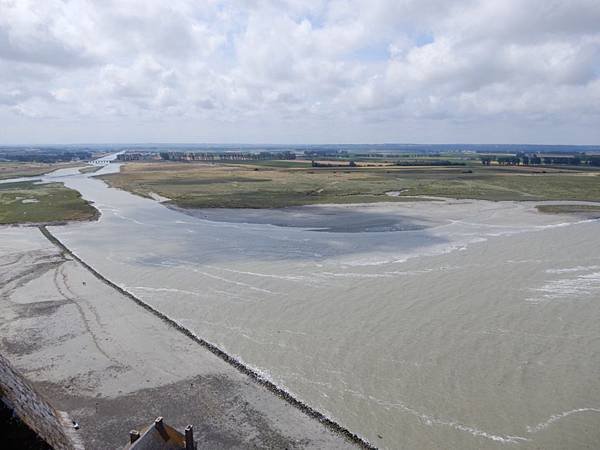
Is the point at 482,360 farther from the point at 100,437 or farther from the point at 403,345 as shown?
the point at 100,437

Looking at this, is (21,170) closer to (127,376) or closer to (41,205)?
(41,205)

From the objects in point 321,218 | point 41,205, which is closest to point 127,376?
point 321,218

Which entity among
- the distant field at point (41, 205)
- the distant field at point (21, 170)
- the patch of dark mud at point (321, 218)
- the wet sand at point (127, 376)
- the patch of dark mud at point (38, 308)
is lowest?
the distant field at point (21, 170)

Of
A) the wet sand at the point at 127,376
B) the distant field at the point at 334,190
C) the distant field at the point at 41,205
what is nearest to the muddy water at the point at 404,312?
the wet sand at the point at 127,376

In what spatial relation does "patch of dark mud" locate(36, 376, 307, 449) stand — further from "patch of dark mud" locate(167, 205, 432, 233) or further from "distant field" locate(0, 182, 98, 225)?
"distant field" locate(0, 182, 98, 225)

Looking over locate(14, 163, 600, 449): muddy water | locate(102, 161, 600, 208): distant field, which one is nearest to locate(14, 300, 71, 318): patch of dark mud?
locate(14, 163, 600, 449): muddy water

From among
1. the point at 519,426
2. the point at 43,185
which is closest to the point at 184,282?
the point at 519,426

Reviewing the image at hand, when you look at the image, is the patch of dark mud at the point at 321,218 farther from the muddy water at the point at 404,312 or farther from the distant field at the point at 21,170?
the distant field at the point at 21,170
